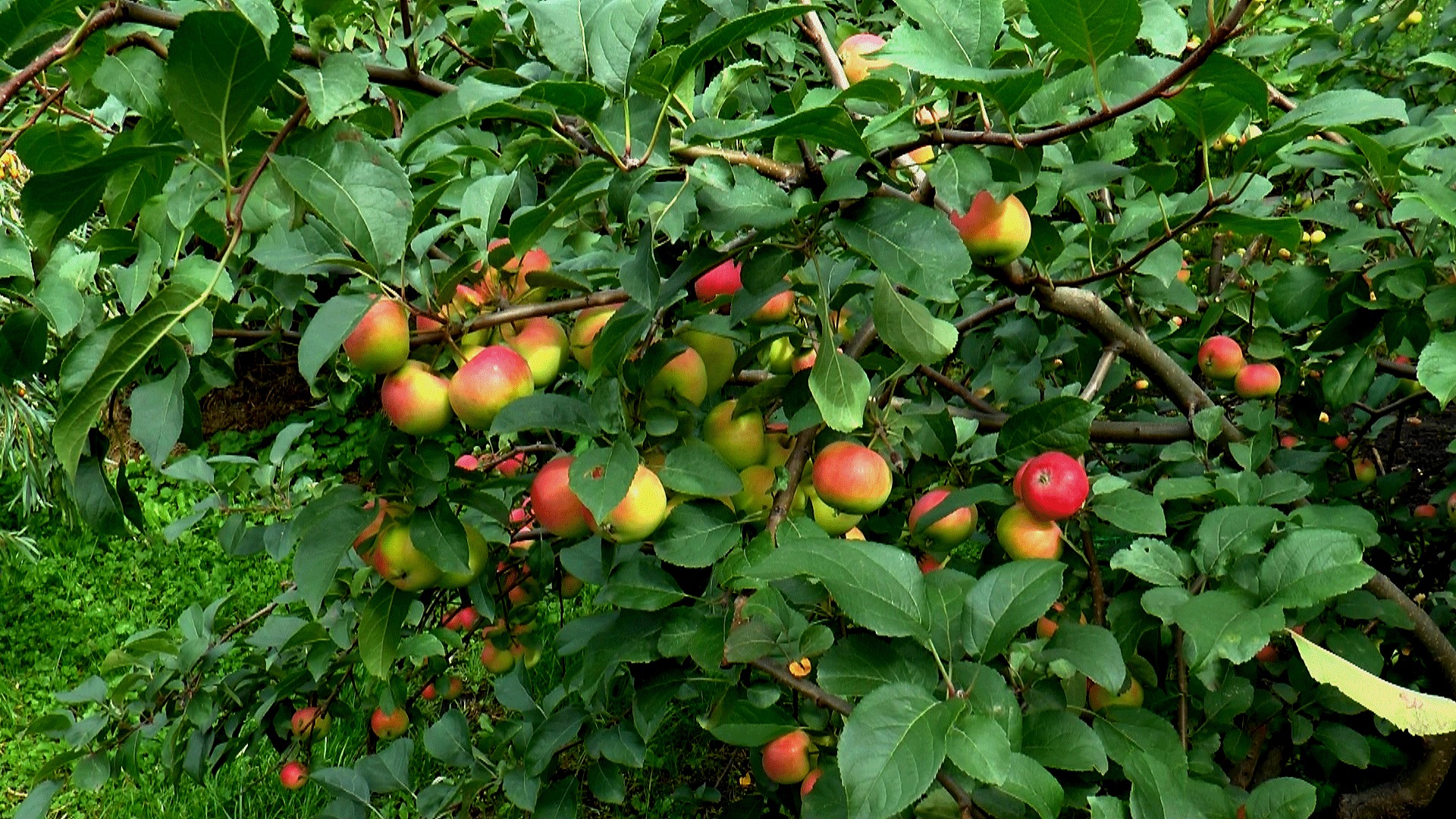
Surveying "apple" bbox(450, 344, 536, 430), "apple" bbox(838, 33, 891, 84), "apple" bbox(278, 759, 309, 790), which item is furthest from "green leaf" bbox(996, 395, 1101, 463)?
"apple" bbox(278, 759, 309, 790)

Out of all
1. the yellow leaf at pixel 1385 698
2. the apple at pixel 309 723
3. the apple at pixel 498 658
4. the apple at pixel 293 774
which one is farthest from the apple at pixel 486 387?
the apple at pixel 293 774

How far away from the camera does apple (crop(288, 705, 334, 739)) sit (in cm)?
151

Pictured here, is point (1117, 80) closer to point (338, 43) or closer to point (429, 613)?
point (338, 43)

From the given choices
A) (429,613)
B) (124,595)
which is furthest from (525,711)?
(124,595)

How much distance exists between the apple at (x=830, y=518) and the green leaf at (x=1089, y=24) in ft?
1.56

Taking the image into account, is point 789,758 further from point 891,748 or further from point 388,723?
point 388,723

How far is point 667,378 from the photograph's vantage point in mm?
865

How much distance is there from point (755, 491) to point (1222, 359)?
0.83 m

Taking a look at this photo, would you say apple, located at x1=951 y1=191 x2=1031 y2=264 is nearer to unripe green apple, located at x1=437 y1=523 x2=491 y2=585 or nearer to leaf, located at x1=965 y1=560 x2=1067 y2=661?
leaf, located at x1=965 y1=560 x2=1067 y2=661

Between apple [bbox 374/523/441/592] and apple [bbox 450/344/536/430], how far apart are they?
19 centimetres

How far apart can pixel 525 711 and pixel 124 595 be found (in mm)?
2859

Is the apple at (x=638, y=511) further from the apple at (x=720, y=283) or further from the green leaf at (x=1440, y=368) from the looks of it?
the green leaf at (x=1440, y=368)

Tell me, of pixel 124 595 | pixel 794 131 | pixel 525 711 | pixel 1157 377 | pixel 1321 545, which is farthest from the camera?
pixel 124 595

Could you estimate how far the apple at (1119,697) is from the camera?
3.23 ft
